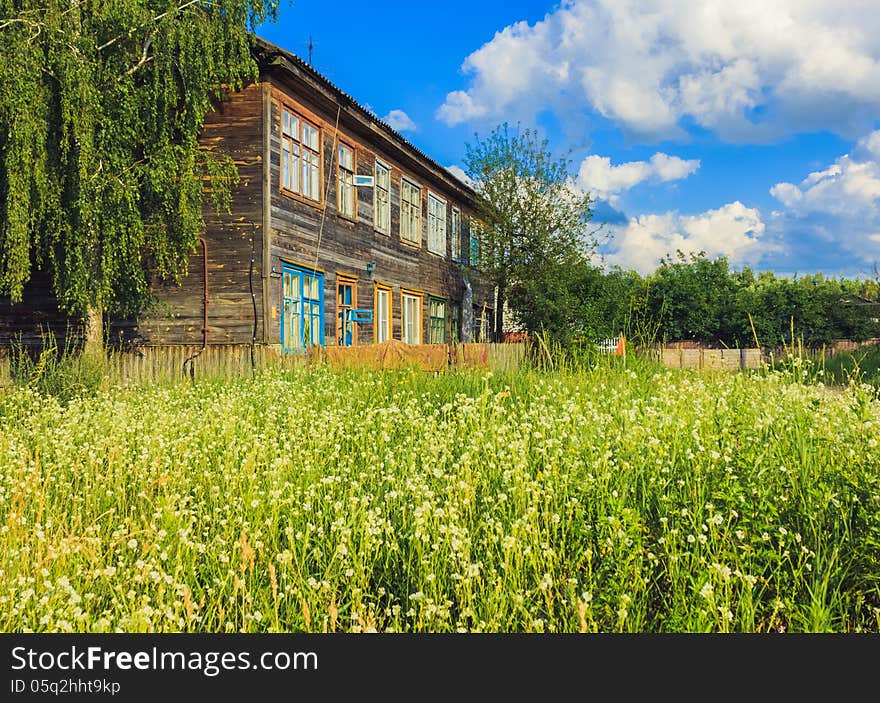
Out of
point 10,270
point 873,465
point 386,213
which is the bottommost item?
point 873,465

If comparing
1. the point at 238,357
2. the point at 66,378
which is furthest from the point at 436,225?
the point at 66,378

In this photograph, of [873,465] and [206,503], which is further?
[206,503]

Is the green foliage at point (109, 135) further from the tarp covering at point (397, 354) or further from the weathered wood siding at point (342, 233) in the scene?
the tarp covering at point (397, 354)

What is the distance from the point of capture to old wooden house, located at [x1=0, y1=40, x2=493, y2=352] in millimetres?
14062

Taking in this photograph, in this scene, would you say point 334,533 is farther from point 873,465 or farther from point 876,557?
point 873,465

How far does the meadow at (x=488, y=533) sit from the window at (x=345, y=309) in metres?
11.0

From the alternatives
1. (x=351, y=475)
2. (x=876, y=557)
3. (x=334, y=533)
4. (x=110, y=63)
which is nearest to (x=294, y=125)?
(x=110, y=63)

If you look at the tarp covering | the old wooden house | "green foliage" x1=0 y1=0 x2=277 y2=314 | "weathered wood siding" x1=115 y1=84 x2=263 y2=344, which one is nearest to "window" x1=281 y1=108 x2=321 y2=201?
the old wooden house

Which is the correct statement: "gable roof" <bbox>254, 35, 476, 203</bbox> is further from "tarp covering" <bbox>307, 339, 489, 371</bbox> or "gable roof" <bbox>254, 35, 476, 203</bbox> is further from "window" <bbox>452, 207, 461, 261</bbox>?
"tarp covering" <bbox>307, 339, 489, 371</bbox>

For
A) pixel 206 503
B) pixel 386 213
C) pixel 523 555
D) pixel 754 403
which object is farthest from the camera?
pixel 386 213

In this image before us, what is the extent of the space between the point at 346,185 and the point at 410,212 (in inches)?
170

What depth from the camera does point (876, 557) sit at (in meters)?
3.46

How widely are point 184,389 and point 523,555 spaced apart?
700 cm

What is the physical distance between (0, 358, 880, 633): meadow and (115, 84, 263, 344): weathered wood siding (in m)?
8.15
